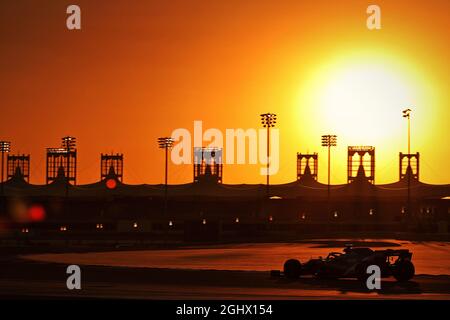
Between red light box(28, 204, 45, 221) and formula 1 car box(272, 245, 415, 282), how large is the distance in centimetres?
12156

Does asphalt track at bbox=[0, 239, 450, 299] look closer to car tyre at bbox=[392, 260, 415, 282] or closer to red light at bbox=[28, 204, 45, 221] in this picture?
car tyre at bbox=[392, 260, 415, 282]

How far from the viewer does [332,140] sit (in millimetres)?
181750

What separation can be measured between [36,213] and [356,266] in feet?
437

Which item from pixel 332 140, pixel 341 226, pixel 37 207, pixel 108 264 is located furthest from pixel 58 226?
pixel 108 264

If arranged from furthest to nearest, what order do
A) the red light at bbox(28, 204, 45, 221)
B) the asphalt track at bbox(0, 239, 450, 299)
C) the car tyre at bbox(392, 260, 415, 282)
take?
the red light at bbox(28, 204, 45, 221) < the car tyre at bbox(392, 260, 415, 282) < the asphalt track at bbox(0, 239, 450, 299)

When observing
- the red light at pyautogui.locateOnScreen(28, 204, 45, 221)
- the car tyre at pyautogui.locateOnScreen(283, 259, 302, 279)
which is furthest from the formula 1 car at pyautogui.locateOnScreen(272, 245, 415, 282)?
the red light at pyautogui.locateOnScreen(28, 204, 45, 221)

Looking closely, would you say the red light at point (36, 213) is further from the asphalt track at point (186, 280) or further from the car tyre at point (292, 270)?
the car tyre at point (292, 270)

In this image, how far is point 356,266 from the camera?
46.7m

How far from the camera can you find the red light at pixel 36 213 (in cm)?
16800

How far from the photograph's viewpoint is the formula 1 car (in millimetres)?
46750

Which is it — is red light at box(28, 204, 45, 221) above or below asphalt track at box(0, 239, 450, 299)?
above

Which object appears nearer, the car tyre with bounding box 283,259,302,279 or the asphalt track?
the asphalt track

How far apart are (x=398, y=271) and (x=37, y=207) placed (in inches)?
5564
